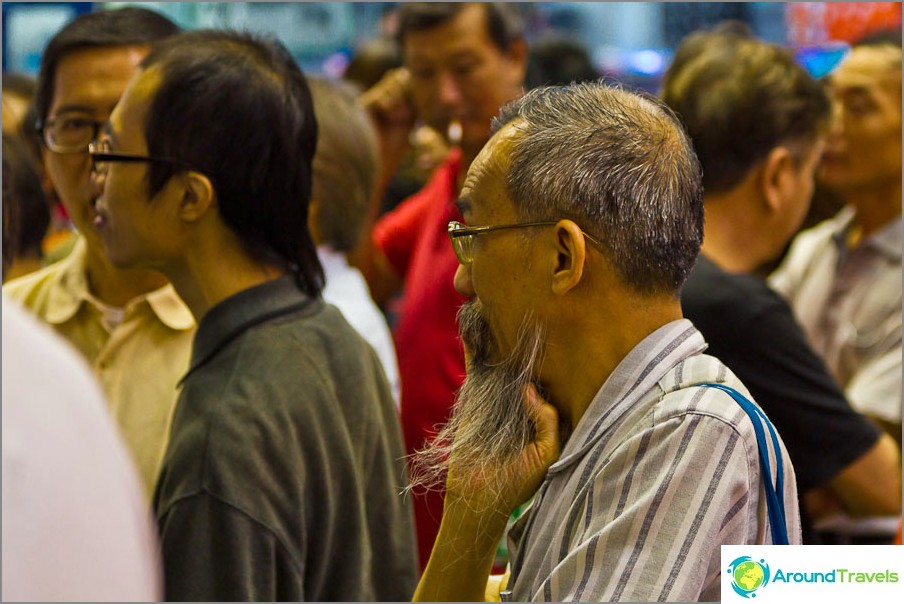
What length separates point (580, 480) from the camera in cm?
155

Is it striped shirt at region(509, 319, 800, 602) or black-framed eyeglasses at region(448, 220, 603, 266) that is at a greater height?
black-framed eyeglasses at region(448, 220, 603, 266)

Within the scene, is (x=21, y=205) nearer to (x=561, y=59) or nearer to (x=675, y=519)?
(x=675, y=519)

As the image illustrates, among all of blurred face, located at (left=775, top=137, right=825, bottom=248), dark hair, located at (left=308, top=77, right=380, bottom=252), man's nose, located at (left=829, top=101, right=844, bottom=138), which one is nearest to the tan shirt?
man's nose, located at (left=829, top=101, right=844, bottom=138)

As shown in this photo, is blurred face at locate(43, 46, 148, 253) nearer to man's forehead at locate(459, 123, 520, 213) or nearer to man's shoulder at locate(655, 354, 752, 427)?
man's forehead at locate(459, 123, 520, 213)

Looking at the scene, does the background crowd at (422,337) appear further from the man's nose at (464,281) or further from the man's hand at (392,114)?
the man's hand at (392,114)

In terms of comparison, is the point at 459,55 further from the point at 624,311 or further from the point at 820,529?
the point at 624,311

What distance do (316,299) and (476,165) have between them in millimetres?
594

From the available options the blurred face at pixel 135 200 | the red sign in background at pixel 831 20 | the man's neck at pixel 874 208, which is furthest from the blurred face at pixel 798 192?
the red sign in background at pixel 831 20

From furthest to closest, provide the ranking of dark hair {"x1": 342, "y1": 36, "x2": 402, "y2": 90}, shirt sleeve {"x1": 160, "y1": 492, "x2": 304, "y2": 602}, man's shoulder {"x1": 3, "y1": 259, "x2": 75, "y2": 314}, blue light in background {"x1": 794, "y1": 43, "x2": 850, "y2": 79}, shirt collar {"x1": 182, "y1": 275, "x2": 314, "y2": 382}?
dark hair {"x1": 342, "y1": 36, "x2": 402, "y2": 90} → blue light in background {"x1": 794, "y1": 43, "x2": 850, "y2": 79} → man's shoulder {"x1": 3, "y1": 259, "x2": 75, "y2": 314} → shirt collar {"x1": 182, "y1": 275, "x2": 314, "y2": 382} → shirt sleeve {"x1": 160, "y1": 492, "x2": 304, "y2": 602}

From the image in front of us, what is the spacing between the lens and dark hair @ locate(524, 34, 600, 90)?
4.38m

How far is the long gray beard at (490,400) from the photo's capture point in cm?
163

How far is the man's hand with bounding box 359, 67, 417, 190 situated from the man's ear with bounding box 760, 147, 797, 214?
1762mm

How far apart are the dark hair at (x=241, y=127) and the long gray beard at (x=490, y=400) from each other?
525 millimetres

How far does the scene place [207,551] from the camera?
1.85 meters
